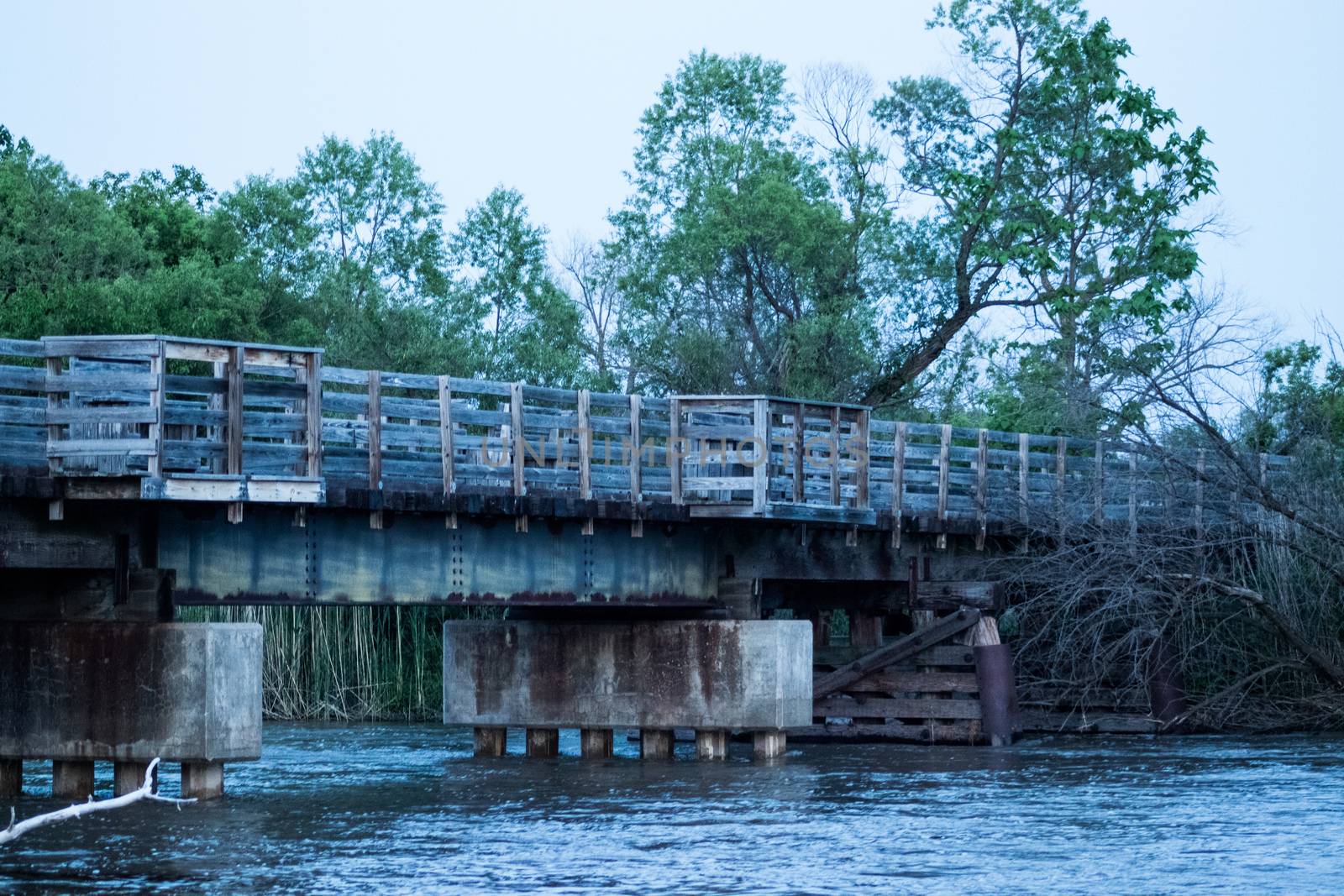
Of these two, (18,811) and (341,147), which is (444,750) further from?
(341,147)

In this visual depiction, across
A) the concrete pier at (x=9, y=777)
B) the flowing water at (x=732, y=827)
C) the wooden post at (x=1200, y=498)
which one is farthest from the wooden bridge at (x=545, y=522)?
the flowing water at (x=732, y=827)

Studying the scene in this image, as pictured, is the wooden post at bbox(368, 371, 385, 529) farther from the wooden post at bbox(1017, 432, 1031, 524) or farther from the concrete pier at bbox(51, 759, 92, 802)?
the wooden post at bbox(1017, 432, 1031, 524)

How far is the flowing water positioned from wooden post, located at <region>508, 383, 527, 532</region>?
3.20m

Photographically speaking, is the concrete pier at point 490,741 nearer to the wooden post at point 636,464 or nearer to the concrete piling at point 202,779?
the wooden post at point 636,464

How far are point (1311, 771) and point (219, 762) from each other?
42.0ft

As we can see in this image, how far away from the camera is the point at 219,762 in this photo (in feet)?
70.2

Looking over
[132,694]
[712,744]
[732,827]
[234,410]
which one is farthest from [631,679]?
[234,410]

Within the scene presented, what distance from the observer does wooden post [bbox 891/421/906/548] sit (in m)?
29.5

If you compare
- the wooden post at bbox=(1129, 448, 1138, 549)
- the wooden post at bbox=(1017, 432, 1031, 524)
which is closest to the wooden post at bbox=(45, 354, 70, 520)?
the wooden post at bbox=(1017, 432, 1031, 524)

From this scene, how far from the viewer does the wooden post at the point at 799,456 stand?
1051 inches

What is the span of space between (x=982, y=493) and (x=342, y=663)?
11.6 meters

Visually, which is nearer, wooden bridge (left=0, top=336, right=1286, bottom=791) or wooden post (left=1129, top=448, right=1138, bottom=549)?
wooden bridge (left=0, top=336, right=1286, bottom=791)

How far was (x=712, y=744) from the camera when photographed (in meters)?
27.9

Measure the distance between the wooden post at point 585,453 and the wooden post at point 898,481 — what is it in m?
5.90
